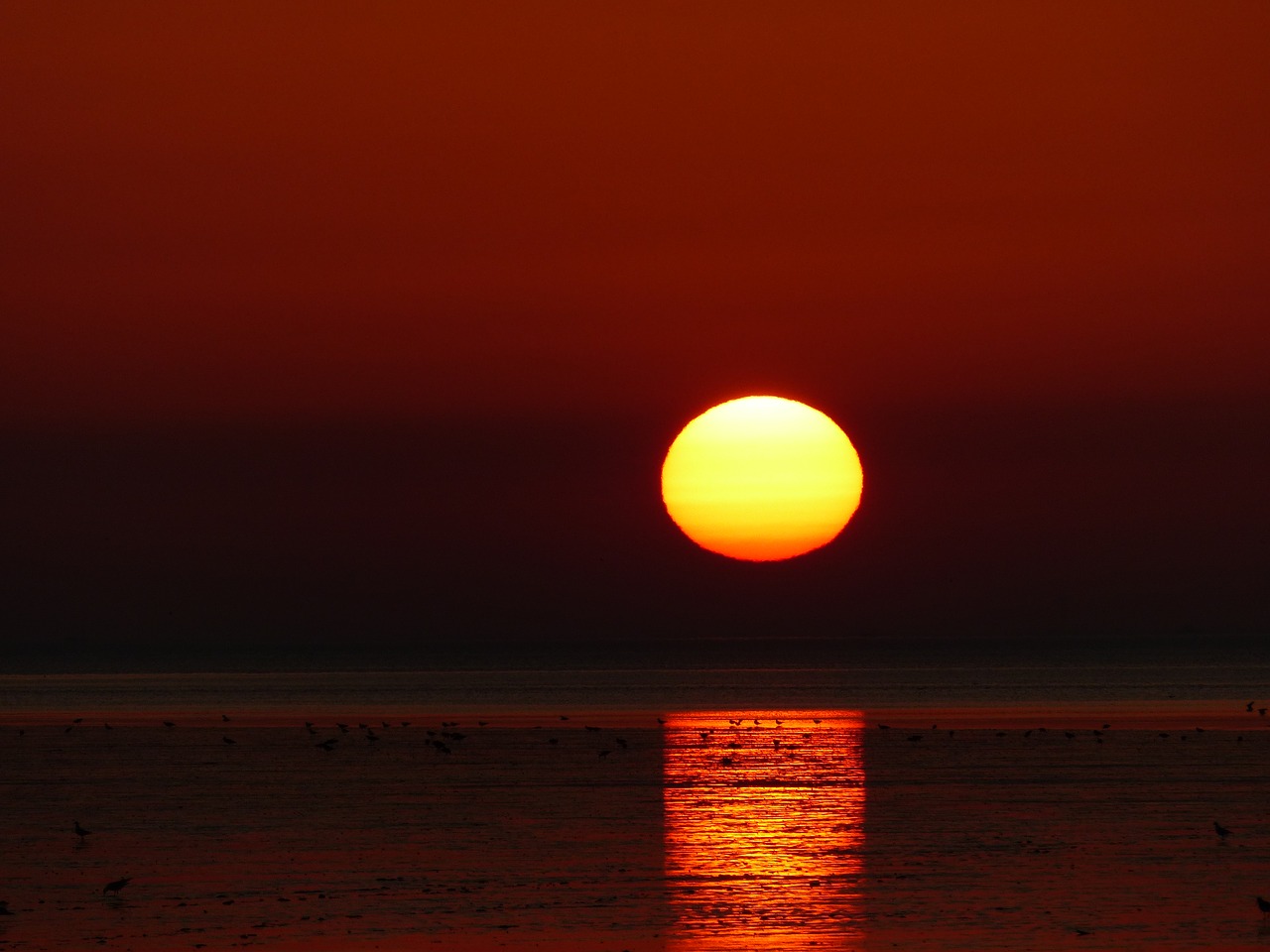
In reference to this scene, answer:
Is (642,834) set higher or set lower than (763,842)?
higher

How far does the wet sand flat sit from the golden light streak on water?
83 millimetres

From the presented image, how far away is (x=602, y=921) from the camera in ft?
73.3

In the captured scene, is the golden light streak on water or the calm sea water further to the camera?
the calm sea water

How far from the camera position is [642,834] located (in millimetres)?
30609

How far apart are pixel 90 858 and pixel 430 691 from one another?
78.0 meters

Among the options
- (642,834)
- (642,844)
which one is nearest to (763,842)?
(642,844)

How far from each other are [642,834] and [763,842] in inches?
95.4

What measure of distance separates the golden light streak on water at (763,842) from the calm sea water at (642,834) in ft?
0.31

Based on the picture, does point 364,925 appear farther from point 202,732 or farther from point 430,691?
point 430,691

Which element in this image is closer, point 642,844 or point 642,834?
point 642,844

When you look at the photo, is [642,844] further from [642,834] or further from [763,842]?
[763,842]

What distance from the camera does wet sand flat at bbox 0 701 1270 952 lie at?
71.8 feet

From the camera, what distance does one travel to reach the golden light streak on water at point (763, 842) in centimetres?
2180

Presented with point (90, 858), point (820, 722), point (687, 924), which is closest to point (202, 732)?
point (820, 722)
